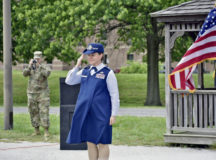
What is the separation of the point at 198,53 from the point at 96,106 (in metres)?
4.71

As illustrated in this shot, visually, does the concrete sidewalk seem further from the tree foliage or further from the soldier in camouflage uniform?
the tree foliage

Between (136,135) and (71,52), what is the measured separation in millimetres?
14484

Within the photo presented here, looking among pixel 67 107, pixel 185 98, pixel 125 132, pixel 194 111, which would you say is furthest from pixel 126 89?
pixel 67 107

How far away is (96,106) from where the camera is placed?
7.18 metres

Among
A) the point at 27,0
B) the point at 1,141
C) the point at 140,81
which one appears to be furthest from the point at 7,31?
the point at 140,81

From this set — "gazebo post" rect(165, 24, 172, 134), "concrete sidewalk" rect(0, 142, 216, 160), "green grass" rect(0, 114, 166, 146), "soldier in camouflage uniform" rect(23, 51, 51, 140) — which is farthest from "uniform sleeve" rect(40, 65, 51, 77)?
"gazebo post" rect(165, 24, 172, 134)

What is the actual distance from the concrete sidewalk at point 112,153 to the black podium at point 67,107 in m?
0.13

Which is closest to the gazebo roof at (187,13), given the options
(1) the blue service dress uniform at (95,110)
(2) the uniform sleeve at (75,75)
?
(2) the uniform sleeve at (75,75)

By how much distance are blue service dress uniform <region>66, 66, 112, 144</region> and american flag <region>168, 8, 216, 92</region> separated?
175 inches

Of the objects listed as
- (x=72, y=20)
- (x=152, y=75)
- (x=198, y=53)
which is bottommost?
(x=152, y=75)

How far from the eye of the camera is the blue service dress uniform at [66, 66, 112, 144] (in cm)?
716

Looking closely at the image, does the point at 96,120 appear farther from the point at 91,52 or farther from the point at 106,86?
the point at 91,52

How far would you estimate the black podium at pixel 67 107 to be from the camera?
9.95m

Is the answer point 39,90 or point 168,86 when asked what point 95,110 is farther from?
point 39,90
